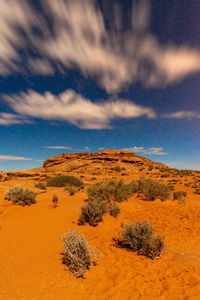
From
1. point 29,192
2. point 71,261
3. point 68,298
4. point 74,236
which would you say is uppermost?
point 29,192

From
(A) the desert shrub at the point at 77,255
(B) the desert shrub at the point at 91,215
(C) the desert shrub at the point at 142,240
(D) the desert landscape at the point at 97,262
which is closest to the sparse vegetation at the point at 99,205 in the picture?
(B) the desert shrub at the point at 91,215

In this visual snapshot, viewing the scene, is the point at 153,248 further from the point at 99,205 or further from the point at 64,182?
the point at 64,182

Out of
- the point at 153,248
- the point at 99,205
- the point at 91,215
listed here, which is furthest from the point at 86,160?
the point at 153,248

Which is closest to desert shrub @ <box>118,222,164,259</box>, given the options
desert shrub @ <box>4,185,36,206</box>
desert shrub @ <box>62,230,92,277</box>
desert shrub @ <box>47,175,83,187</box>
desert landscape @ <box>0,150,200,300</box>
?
desert landscape @ <box>0,150,200,300</box>

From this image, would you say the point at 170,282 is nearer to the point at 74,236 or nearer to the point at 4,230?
the point at 74,236

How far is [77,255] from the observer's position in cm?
370

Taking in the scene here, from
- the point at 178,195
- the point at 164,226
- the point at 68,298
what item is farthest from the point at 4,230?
the point at 178,195

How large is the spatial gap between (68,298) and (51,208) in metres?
6.35

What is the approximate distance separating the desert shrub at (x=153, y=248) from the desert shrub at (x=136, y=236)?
112 mm

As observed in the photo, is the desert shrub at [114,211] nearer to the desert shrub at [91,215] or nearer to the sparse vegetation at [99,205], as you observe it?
the sparse vegetation at [99,205]

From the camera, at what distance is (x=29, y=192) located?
9766 mm

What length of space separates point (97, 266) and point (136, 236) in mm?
1506

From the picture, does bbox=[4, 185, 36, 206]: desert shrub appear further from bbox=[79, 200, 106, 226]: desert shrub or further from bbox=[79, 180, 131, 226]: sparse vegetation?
bbox=[79, 200, 106, 226]: desert shrub

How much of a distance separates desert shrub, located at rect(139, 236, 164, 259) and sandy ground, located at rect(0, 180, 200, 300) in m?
0.19
